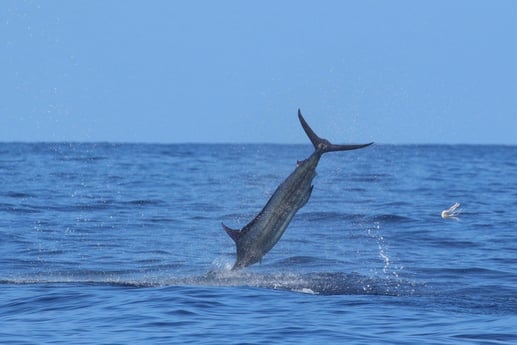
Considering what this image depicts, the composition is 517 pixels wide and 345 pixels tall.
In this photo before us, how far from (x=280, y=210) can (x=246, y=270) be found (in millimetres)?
4580

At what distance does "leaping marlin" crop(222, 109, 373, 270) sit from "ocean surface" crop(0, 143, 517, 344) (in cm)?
87

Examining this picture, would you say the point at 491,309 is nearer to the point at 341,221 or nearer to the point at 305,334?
the point at 305,334

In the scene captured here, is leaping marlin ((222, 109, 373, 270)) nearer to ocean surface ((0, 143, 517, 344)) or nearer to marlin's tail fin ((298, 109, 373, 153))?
marlin's tail fin ((298, 109, 373, 153))

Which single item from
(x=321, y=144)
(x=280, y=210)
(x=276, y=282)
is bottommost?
(x=276, y=282)

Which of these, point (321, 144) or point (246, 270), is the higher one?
point (321, 144)

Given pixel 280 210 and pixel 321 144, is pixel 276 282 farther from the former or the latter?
pixel 321 144

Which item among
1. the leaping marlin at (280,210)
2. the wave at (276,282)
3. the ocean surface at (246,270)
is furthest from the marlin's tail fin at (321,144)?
the wave at (276,282)

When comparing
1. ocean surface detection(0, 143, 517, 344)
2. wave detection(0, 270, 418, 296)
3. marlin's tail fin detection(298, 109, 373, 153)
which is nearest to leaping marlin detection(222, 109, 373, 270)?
marlin's tail fin detection(298, 109, 373, 153)

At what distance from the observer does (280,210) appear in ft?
50.4

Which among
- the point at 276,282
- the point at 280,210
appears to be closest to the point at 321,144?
the point at 280,210

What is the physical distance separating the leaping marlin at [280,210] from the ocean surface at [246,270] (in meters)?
0.87

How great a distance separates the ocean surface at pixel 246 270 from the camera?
14023mm

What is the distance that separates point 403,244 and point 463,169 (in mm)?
40787

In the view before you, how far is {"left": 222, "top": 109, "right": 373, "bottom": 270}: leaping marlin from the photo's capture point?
15281 mm
